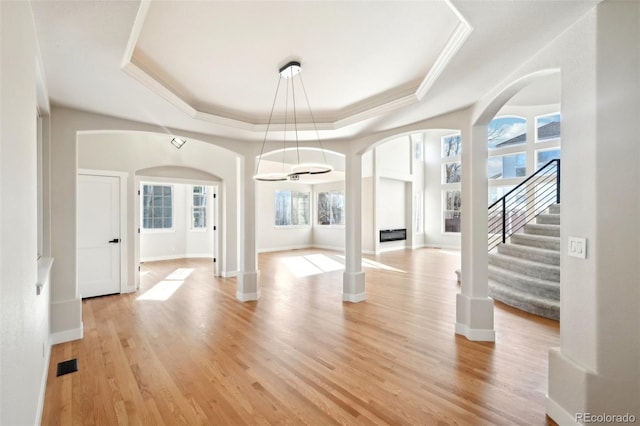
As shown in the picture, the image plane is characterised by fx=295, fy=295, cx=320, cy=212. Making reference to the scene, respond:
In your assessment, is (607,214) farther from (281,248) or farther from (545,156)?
(281,248)

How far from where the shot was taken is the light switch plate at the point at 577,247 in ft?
5.94

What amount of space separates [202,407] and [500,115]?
11239mm

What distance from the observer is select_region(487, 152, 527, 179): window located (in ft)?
31.4

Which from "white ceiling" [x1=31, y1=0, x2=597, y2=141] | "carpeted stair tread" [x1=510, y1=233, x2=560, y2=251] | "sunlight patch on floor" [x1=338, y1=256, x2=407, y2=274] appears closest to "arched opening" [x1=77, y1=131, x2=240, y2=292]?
"white ceiling" [x1=31, y1=0, x2=597, y2=141]

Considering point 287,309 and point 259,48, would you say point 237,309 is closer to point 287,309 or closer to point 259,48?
point 287,309

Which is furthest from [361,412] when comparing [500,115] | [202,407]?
[500,115]

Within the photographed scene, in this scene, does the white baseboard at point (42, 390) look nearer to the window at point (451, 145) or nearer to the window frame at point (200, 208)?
the window frame at point (200, 208)

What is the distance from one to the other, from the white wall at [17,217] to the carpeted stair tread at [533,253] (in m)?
5.67

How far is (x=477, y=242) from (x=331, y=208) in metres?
8.09

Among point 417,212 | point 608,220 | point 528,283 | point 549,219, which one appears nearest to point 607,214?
point 608,220

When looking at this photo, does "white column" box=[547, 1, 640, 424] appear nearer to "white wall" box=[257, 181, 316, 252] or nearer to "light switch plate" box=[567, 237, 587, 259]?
"light switch plate" box=[567, 237, 587, 259]

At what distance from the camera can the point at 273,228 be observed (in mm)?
10648

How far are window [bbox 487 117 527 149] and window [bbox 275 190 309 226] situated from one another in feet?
22.7

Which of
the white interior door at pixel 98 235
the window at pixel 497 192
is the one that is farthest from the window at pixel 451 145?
the white interior door at pixel 98 235
